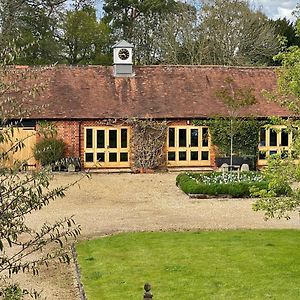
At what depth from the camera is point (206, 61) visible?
151 ft

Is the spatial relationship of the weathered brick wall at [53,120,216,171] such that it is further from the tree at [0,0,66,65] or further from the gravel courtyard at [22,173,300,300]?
the tree at [0,0,66,65]

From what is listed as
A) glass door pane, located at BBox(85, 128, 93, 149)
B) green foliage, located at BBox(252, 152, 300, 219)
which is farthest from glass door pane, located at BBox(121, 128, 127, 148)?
green foliage, located at BBox(252, 152, 300, 219)

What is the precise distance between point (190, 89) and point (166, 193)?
30.9ft

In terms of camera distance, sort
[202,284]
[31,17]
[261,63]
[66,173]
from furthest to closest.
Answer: [261,63]
[31,17]
[66,173]
[202,284]

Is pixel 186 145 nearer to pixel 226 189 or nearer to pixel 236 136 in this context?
pixel 236 136

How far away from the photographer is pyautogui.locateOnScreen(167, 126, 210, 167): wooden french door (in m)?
28.1

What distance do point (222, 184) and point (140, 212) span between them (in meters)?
3.77

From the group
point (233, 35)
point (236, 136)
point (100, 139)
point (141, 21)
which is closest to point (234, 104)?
point (236, 136)

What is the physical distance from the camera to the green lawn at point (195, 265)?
10297mm

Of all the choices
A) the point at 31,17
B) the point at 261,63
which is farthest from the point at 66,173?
the point at 261,63

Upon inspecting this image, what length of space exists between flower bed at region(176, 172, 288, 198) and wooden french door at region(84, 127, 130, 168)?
567 centimetres

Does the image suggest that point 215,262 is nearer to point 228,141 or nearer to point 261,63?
point 228,141

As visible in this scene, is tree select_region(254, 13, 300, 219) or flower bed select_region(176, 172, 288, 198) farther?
flower bed select_region(176, 172, 288, 198)

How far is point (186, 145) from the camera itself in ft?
92.4
